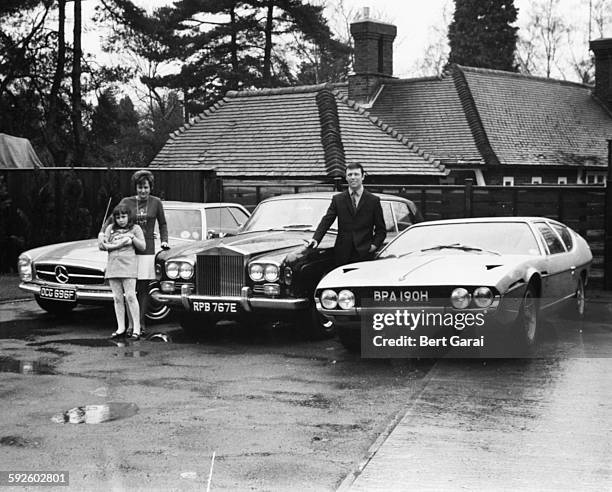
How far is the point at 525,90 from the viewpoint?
40.4 meters

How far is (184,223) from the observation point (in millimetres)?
12016

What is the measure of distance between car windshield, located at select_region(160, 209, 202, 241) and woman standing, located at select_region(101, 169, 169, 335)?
154cm

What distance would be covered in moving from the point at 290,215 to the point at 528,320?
356 centimetres

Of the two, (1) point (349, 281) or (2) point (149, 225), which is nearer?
(1) point (349, 281)

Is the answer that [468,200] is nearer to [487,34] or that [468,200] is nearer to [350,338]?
[350,338]

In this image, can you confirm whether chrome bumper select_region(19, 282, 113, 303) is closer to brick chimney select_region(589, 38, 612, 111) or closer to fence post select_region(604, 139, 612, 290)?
fence post select_region(604, 139, 612, 290)

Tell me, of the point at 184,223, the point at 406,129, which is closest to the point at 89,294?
the point at 184,223

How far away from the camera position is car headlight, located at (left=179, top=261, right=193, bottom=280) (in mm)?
9891

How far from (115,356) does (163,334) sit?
1514 mm

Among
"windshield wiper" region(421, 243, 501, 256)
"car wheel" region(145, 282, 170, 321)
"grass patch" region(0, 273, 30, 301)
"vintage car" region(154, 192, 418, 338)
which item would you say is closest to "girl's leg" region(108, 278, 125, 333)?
"vintage car" region(154, 192, 418, 338)

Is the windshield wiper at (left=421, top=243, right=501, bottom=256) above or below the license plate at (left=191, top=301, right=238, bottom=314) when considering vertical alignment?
above

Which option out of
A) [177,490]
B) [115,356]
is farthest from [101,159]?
[177,490]

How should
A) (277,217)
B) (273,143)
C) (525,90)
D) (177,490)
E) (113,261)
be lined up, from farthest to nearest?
(525,90) → (273,143) → (277,217) → (113,261) → (177,490)

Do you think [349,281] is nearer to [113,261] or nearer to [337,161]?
[113,261]
